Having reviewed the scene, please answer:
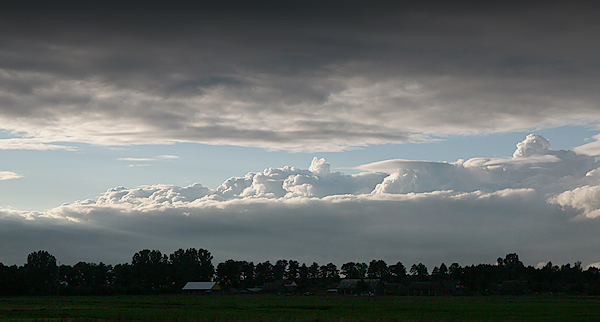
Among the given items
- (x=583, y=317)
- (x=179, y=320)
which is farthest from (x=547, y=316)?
(x=179, y=320)

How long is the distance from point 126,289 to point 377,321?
484 ft

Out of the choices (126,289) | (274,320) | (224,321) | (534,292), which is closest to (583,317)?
(274,320)

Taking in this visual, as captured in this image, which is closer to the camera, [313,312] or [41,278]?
[313,312]

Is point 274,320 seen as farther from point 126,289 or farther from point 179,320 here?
point 126,289

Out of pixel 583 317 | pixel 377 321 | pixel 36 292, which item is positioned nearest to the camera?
pixel 377 321

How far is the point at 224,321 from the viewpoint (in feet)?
179

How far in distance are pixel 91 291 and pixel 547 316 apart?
14860cm

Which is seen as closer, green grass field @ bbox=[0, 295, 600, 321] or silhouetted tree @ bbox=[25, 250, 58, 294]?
green grass field @ bbox=[0, 295, 600, 321]

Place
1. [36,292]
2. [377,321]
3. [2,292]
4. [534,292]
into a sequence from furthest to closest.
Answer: [534,292], [36,292], [2,292], [377,321]

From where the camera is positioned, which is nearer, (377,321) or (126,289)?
(377,321)

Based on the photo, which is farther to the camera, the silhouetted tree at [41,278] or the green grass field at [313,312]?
the silhouetted tree at [41,278]

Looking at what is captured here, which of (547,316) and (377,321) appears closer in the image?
(377,321)

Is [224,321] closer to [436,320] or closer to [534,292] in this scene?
[436,320]

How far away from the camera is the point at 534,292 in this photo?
191m
